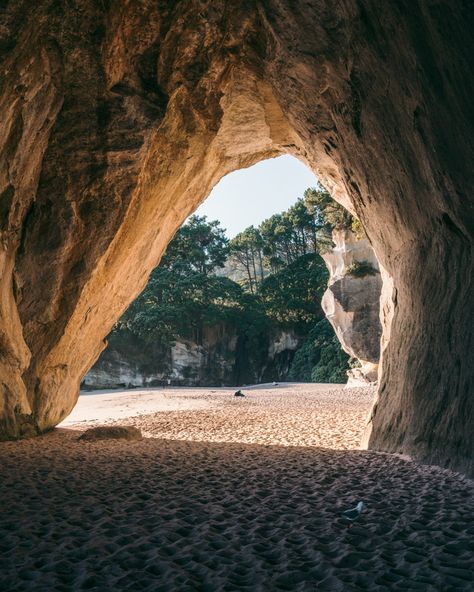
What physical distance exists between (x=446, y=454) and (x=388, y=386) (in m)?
3.04

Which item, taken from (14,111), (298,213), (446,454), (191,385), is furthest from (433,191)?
(298,213)

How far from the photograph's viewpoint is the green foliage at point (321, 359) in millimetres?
38281

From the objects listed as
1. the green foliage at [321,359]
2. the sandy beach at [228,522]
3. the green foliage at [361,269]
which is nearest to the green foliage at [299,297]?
the green foliage at [321,359]

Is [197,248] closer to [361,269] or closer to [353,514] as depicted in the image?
[361,269]

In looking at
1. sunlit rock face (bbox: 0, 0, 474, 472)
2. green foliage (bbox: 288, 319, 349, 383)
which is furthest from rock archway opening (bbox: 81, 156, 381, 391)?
sunlit rock face (bbox: 0, 0, 474, 472)

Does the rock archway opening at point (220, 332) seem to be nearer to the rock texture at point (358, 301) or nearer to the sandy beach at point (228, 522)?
the rock texture at point (358, 301)

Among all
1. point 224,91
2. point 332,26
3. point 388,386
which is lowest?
point 388,386

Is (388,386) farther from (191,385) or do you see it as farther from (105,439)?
(191,385)

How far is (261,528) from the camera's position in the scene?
3945 mm

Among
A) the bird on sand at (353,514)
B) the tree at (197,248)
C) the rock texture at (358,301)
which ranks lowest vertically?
the bird on sand at (353,514)

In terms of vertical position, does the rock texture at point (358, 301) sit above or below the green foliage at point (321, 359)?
above

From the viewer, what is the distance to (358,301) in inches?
1169

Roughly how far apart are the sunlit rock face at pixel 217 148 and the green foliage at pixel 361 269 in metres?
18.5

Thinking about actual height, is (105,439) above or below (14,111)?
below
